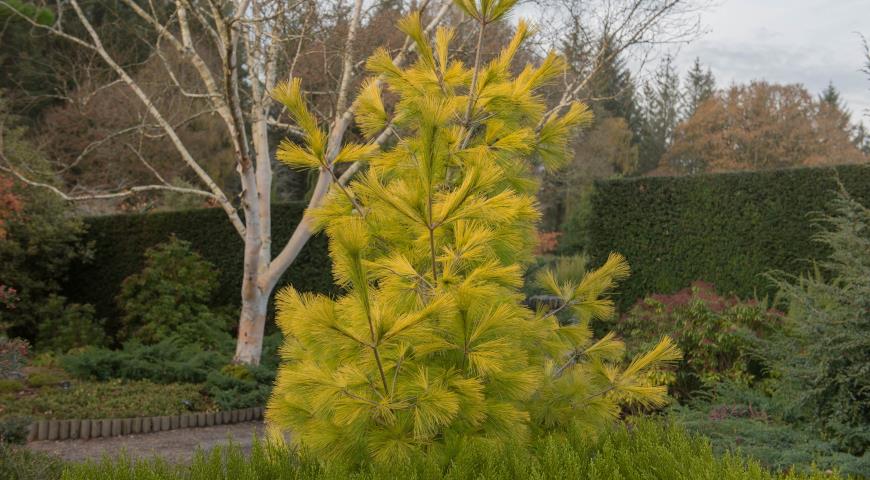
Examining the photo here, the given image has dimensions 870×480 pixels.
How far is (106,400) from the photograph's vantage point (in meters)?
8.26

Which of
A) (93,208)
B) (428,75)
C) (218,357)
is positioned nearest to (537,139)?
(428,75)

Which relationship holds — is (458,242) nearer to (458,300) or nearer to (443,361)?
(458,300)

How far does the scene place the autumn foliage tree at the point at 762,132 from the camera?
27.2 meters

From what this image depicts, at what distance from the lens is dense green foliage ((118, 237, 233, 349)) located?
440 inches

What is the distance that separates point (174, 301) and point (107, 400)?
3.12 meters

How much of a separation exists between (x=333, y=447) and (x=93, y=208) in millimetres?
15811

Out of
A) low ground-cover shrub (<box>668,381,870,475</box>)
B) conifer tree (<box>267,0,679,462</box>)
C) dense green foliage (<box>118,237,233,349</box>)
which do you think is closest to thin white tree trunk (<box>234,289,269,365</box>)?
dense green foliage (<box>118,237,233,349</box>)

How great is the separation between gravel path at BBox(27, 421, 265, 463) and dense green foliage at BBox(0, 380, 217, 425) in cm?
41

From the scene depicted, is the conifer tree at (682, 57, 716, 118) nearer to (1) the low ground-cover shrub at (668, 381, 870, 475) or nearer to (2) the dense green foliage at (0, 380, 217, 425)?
(1) the low ground-cover shrub at (668, 381, 870, 475)

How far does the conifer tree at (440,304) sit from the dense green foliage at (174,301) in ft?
26.4

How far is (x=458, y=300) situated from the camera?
9.75 feet

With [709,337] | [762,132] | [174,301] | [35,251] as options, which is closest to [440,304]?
[709,337]

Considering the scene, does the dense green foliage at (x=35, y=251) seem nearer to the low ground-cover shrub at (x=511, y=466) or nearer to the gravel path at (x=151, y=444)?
the gravel path at (x=151, y=444)

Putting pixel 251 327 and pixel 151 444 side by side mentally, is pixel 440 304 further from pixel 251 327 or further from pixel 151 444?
pixel 251 327
